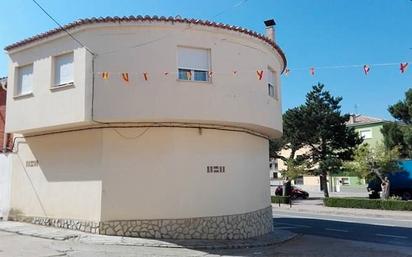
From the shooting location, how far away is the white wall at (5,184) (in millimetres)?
16800

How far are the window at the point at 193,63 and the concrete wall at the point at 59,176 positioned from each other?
3470 millimetres

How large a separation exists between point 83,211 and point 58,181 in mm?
1721

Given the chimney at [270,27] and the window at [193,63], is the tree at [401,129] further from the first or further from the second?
the window at [193,63]

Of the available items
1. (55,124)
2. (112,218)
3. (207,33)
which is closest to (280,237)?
(112,218)

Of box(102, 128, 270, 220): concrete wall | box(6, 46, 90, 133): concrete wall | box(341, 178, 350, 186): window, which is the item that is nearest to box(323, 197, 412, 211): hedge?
box(102, 128, 270, 220): concrete wall

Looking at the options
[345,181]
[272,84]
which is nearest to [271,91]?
[272,84]

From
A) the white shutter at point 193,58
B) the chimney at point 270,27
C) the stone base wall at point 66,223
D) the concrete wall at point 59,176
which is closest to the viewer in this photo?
the stone base wall at point 66,223

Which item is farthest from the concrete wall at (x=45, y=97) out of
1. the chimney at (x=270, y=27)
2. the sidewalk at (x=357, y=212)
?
the sidewalk at (x=357, y=212)

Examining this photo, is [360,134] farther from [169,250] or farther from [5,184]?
[169,250]

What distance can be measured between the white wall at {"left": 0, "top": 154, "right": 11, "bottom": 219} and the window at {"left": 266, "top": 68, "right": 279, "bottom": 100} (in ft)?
35.3

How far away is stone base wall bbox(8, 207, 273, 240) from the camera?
1359 centimetres

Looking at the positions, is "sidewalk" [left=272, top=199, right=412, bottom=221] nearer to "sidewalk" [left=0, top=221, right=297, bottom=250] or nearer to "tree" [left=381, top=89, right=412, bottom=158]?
"tree" [left=381, top=89, right=412, bottom=158]

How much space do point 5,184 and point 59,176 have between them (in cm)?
346

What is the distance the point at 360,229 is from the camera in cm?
2012
